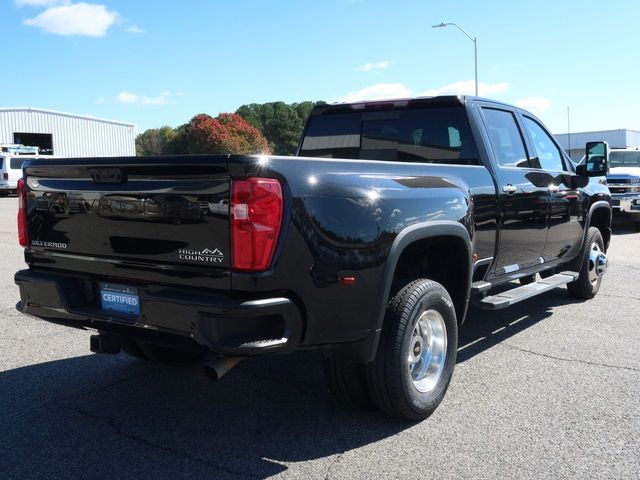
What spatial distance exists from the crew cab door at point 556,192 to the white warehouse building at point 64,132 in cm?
4396

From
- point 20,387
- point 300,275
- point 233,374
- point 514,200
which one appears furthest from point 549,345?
point 20,387

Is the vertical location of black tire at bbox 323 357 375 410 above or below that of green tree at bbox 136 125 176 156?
below

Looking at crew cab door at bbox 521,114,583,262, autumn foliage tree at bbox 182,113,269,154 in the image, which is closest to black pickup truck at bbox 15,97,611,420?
crew cab door at bbox 521,114,583,262

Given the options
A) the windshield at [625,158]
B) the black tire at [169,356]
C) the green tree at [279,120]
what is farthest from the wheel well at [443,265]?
the green tree at [279,120]

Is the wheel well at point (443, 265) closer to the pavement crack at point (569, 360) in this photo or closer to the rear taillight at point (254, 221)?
the pavement crack at point (569, 360)

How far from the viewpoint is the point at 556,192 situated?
18.3 ft

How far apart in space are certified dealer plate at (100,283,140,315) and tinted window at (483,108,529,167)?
2.98m

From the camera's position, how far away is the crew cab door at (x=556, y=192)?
548cm

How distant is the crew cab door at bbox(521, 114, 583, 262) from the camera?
5480 mm

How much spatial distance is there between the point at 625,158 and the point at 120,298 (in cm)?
1649

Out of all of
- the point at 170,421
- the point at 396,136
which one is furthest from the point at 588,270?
the point at 170,421

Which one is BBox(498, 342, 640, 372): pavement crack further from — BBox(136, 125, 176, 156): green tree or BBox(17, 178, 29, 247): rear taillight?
BBox(136, 125, 176, 156): green tree

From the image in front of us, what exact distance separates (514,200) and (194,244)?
9.29ft

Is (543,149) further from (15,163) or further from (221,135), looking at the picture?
(221,135)
